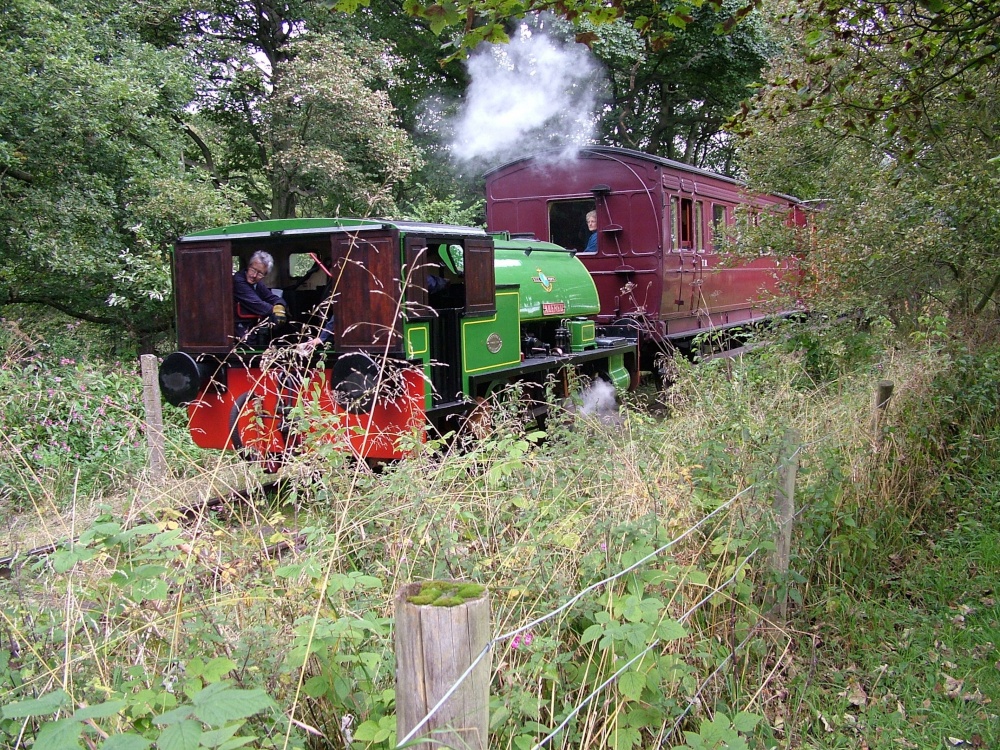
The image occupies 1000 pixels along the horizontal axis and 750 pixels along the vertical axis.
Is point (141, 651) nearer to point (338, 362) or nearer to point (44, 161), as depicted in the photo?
point (338, 362)

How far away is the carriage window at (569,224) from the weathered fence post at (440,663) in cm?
995

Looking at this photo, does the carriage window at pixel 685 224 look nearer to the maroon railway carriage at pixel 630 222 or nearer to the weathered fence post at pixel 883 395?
the maroon railway carriage at pixel 630 222

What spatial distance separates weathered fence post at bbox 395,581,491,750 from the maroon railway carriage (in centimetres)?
844

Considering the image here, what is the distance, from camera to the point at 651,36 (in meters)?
5.54

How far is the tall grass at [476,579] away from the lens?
2324mm

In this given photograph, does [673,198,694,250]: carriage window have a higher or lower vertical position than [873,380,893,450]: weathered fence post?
higher

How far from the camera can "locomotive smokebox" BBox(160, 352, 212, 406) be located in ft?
23.0

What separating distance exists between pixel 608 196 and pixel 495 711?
9.27m

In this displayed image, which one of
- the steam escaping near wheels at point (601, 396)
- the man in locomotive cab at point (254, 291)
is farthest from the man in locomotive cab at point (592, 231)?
the man in locomotive cab at point (254, 291)

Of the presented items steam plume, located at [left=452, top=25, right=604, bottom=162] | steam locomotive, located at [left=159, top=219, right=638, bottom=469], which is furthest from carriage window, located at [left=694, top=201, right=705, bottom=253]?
steam locomotive, located at [left=159, top=219, right=638, bottom=469]

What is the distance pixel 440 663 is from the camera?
1.83m

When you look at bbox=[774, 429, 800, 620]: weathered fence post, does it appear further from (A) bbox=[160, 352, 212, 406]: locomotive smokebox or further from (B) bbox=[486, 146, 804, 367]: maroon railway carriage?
(B) bbox=[486, 146, 804, 367]: maroon railway carriage

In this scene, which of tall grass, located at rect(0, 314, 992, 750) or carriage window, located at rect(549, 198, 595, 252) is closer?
tall grass, located at rect(0, 314, 992, 750)

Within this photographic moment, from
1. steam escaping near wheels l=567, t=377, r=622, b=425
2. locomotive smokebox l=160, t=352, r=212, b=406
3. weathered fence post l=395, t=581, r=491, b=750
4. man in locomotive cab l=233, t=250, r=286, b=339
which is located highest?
man in locomotive cab l=233, t=250, r=286, b=339
